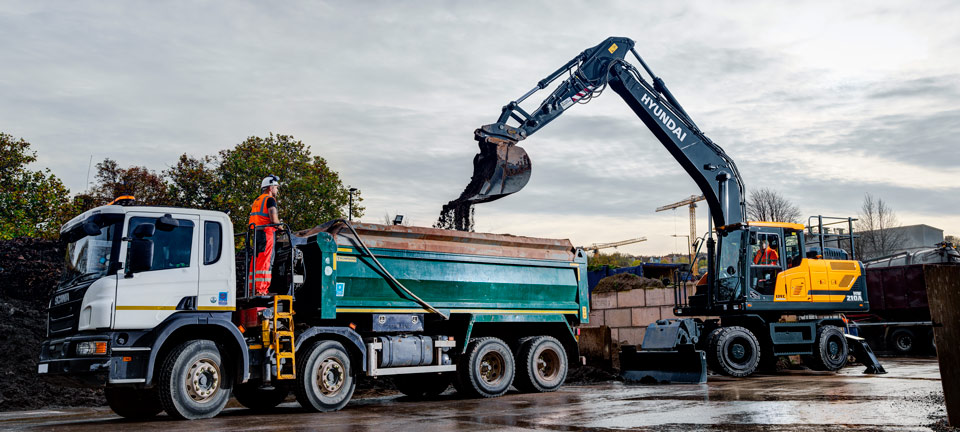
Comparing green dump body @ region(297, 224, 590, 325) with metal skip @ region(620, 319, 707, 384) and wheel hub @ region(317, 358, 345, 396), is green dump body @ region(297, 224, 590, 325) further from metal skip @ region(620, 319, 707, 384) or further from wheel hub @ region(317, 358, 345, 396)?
metal skip @ region(620, 319, 707, 384)

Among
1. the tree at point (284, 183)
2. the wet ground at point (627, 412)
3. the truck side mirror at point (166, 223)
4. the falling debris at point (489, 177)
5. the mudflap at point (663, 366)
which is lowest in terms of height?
the wet ground at point (627, 412)

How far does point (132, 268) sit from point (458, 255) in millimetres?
4828

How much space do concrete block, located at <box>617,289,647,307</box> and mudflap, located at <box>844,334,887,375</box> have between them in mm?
4567

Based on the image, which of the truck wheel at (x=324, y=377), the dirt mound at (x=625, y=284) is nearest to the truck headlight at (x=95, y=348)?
the truck wheel at (x=324, y=377)

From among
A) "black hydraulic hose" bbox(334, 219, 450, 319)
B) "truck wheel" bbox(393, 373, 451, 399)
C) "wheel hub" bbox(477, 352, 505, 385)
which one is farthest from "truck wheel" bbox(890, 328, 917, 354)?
"black hydraulic hose" bbox(334, 219, 450, 319)

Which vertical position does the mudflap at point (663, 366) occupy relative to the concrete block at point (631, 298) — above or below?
below

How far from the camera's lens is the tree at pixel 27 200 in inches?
1251

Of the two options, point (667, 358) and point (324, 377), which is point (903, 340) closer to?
point (667, 358)

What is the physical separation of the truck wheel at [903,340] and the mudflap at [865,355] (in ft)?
28.4

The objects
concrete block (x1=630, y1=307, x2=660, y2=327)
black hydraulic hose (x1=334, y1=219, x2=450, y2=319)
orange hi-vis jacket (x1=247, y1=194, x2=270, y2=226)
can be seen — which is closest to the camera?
orange hi-vis jacket (x1=247, y1=194, x2=270, y2=226)

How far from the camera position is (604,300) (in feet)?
66.2

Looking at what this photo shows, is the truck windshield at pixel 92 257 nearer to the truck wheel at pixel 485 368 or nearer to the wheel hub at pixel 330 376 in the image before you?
the wheel hub at pixel 330 376

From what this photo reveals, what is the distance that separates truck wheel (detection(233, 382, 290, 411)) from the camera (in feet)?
37.6

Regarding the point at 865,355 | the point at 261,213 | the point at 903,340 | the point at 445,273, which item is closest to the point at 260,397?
the point at 261,213
